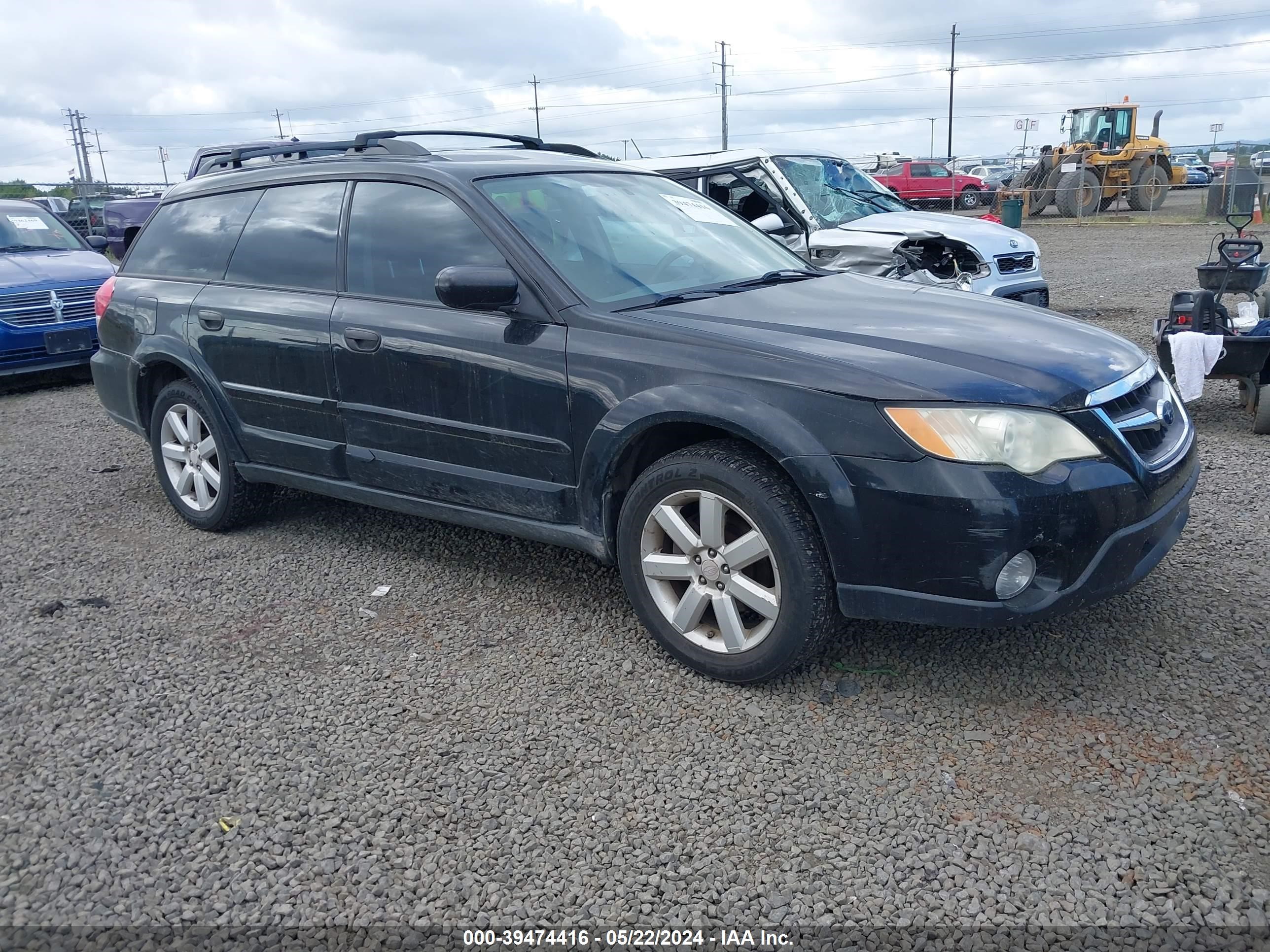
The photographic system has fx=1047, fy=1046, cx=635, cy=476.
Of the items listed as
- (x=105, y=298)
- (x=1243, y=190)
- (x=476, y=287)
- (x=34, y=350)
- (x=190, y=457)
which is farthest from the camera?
(x=1243, y=190)

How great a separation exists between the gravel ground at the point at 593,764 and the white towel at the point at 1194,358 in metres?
1.64

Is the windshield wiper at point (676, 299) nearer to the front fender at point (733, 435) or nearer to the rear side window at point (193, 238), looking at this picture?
the front fender at point (733, 435)

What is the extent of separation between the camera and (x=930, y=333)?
→ 3.38 metres

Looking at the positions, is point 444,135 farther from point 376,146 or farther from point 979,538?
point 979,538

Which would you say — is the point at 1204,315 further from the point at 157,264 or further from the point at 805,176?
the point at 157,264

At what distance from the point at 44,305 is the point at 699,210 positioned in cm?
697

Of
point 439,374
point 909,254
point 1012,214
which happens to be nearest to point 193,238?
point 439,374

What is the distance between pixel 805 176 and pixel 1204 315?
15.0 ft

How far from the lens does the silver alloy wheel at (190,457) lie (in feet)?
16.6

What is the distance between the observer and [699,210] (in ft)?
15.4

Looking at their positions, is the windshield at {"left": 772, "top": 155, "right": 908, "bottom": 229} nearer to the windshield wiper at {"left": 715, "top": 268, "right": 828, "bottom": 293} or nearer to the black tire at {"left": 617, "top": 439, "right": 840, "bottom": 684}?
the windshield wiper at {"left": 715, "top": 268, "right": 828, "bottom": 293}

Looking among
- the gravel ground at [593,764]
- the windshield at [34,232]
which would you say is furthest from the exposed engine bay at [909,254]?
the windshield at [34,232]

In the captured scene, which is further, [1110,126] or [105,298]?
[1110,126]

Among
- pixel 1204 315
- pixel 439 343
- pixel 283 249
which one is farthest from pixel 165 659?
pixel 1204 315
